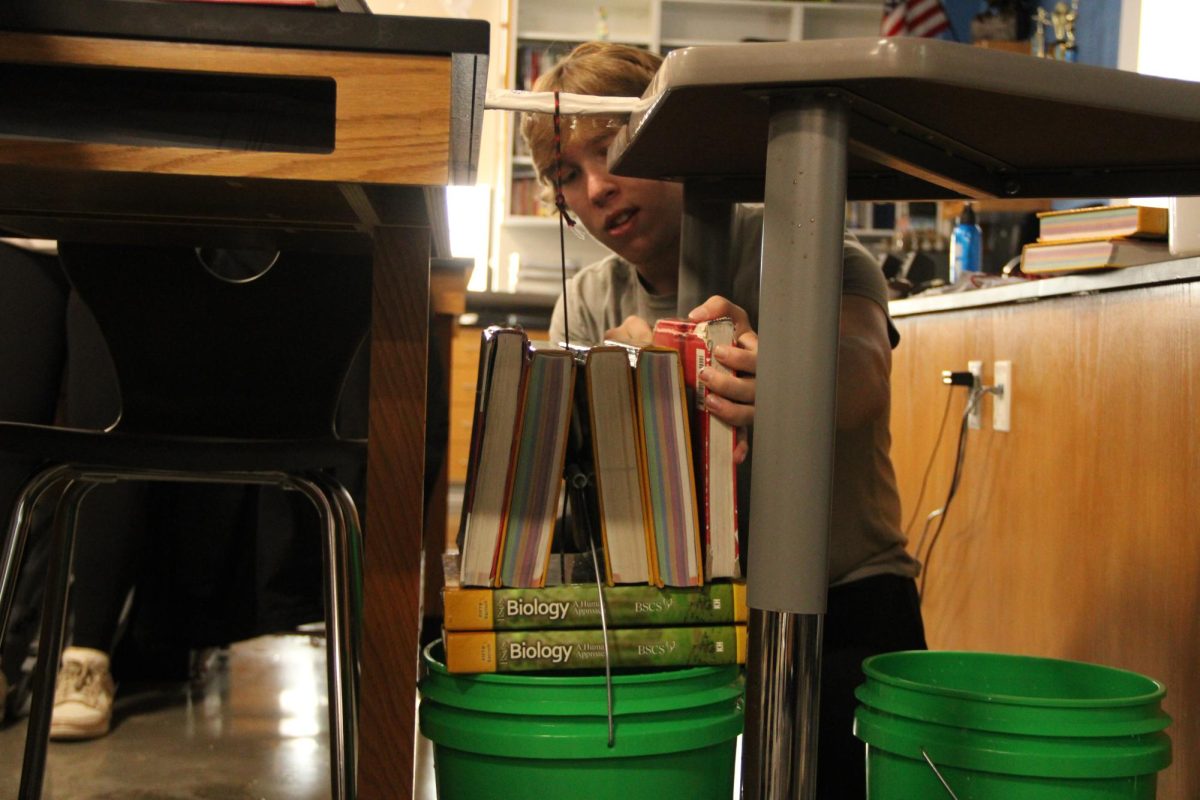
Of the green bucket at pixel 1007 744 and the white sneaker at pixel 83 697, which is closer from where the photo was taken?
the green bucket at pixel 1007 744

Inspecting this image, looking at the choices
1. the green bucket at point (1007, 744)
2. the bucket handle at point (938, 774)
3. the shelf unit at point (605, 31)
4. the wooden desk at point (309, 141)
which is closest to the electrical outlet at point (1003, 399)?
the green bucket at point (1007, 744)

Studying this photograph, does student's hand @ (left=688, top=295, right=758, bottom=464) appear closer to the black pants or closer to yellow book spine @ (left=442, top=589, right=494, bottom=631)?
yellow book spine @ (left=442, top=589, right=494, bottom=631)

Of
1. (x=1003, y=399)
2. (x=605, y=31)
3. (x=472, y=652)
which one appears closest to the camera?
(x=472, y=652)

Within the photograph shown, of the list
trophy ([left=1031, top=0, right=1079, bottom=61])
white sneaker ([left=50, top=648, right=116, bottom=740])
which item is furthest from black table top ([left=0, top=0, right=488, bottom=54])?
trophy ([left=1031, top=0, right=1079, bottom=61])

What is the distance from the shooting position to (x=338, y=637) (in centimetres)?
117

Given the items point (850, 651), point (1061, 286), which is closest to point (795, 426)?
point (850, 651)

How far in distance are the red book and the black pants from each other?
41 centimetres

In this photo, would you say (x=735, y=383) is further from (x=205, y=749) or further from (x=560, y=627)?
(x=205, y=749)

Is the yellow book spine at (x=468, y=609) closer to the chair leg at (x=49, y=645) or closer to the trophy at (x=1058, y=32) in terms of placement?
the chair leg at (x=49, y=645)

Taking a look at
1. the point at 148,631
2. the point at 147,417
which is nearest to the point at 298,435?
the point at 147,417

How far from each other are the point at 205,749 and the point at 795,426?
4.20 feet

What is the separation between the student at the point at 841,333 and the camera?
1258mm

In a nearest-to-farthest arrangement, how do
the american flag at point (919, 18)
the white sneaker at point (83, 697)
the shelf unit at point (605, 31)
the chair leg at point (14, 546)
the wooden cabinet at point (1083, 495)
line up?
the chair leg at point (14, 546), the wooden cabinet at point (1083, 495), the white sneaker at point (83, 697), the american flag at point (919, 18), the shelf unit at point (605, 31)

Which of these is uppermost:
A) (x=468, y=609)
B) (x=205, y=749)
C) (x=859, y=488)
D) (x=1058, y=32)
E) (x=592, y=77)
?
(x=1058, y=32)
